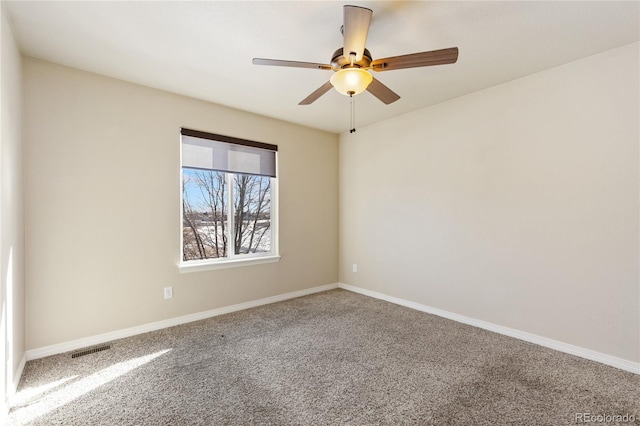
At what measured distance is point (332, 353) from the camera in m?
2.56

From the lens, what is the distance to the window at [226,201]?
3.42m

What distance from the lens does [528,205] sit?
283 cm

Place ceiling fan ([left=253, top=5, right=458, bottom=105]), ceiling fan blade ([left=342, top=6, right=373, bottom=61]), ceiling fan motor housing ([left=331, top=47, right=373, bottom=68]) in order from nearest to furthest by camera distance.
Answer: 1. ceiling fan blade ([left=342, top=6, right=373, bottom=61])
2. ceiling fan ([left=253, top=5, right=458, bottom=105])
3. ceiling fan motor housing ([left=331, top=47, right=373, bottom=68])

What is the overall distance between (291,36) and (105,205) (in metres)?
2.25

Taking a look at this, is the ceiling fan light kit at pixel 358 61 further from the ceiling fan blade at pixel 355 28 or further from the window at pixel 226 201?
the window at pixel 226 201

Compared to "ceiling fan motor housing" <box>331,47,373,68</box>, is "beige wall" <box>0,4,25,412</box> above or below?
below

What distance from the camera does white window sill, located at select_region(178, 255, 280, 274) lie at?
130 inches

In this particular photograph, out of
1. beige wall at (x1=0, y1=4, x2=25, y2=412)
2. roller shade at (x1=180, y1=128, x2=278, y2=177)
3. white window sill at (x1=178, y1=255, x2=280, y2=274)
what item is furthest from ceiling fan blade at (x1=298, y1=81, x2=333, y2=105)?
white window sill at (x1=178, y1=255, x2=280, y2=274)

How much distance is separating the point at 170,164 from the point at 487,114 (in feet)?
10.9

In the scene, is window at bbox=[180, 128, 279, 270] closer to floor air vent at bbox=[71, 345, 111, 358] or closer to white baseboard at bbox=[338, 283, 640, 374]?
floor air vent at bbox=[71, 345, 111, 358]

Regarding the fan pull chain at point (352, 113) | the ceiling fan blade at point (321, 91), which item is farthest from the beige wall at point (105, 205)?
the ceiling fan blade at point (321, 91)

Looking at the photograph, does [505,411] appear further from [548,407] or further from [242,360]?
[242,360]

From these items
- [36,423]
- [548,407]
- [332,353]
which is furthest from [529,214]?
[36,423]

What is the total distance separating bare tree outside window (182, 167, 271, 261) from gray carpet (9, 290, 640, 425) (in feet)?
3.15
